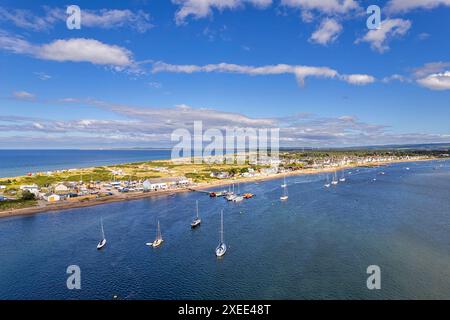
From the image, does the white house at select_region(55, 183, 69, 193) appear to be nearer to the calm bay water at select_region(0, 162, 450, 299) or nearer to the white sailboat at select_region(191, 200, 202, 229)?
the calm bay water at select_region(0, 162, 450, 299)

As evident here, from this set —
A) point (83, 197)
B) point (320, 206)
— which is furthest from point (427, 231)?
point (83, 197)

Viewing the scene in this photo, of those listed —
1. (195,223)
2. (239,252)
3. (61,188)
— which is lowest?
(239,252)

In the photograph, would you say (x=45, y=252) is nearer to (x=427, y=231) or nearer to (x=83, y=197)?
(x=83, y=197)

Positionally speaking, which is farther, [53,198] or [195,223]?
[53,198]

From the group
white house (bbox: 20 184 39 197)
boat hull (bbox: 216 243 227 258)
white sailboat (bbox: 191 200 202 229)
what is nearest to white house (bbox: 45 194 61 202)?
white house (bbox: 20 184 39 197)

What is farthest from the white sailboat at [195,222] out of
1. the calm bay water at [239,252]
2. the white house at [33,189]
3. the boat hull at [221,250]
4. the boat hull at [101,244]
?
the white house at [33,189]

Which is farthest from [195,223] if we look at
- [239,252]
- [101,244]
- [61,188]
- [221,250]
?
[61,188]

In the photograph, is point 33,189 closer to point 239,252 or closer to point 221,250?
point 221,250

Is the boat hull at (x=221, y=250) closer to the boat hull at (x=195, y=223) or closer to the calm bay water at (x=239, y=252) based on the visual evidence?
the calm bay water at (x=239, y=252)
